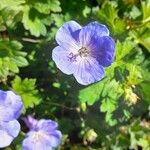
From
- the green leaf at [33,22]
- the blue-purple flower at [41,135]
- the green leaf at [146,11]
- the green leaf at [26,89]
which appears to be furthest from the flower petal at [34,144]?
the green leaf at [146,11]

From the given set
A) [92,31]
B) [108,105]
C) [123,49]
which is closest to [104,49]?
[92,31]

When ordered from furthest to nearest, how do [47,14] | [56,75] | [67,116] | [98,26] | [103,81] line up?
[67,116] < [56,75] < [47,14] < [103,81] < [98,26]

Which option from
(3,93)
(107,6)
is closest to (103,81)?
Answer: (107,6)

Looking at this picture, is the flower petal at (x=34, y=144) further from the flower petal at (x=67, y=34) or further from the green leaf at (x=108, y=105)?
the flower petal at (x=67, y=34)

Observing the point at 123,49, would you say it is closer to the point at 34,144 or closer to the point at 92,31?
the point at 92,31

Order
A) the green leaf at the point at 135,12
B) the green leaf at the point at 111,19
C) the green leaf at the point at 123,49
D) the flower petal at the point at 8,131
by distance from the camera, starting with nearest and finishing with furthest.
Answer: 1. the flower petal at the point at 8,131
2. the green leaf at the point at 123,49
3. the green leaf at the point at 111,19
4. the green leaf at the point at 135,12

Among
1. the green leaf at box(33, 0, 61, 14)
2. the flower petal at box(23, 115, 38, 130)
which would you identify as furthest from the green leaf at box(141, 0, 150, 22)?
the flower petal at box(23, 115, 38, 130)

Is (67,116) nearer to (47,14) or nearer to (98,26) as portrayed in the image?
(47,14)
